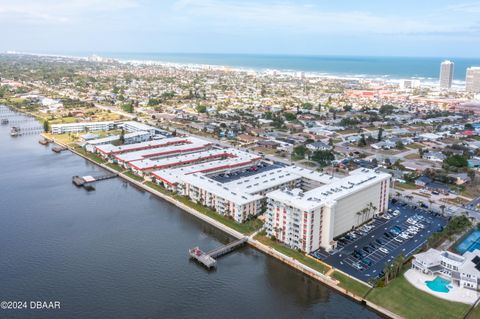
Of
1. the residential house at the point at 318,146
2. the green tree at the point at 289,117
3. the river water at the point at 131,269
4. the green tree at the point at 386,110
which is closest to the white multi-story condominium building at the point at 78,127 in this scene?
the river water at the point at 131,269

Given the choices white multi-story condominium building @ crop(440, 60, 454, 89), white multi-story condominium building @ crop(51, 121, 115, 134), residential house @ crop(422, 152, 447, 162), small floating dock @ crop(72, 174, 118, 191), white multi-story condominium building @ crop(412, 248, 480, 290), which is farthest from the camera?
white multi-story condominium building @ crop(440, 60, 454, 89)

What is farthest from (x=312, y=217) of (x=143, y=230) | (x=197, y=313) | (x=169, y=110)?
(x=169, y=110)

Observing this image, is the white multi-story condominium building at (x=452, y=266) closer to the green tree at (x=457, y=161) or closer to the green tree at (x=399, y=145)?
the green tree at (x=457, y=161)

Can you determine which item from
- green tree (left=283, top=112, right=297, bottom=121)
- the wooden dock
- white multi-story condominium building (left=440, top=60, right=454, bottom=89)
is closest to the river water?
the wooden dock

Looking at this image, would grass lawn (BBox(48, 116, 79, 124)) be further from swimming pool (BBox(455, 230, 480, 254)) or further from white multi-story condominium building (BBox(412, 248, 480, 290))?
swimming pool (BBox(455, 230, 480, 254))

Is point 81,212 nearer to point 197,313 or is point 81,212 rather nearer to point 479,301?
point 197,313

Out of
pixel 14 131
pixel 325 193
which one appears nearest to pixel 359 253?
pixel 325 193

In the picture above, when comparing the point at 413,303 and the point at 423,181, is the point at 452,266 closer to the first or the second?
the point at 413,303
